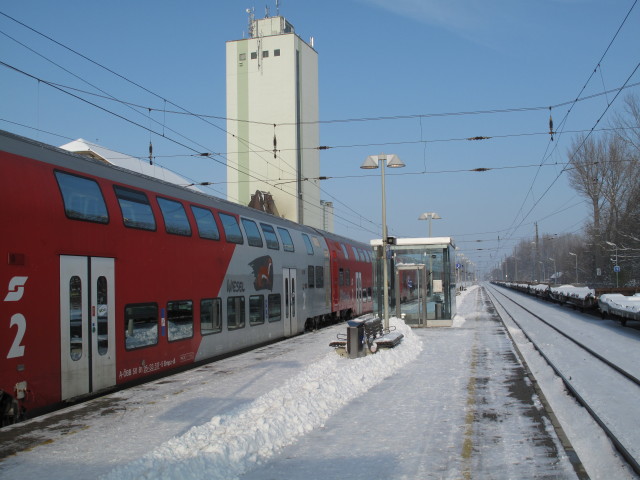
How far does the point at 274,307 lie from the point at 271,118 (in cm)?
4108

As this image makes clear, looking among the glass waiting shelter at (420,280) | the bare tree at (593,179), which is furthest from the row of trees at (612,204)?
the glass waiting shelter at (420,280)

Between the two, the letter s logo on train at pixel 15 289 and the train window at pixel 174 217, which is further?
the train window at pixel 174 217

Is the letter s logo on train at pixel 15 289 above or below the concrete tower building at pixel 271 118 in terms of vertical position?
below

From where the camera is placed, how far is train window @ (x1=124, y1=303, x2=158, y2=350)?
10125 mm

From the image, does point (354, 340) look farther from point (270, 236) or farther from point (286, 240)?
point (286, 240)

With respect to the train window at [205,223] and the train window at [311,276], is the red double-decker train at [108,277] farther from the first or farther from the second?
the train window at [311,276]

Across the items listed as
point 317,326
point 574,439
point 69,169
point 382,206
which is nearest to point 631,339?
point 382,206

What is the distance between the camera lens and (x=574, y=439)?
727 cm

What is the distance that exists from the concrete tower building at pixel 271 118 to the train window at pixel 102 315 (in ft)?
149

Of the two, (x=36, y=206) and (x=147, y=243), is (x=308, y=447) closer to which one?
(x=36, y=206)

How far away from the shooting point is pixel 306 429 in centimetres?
748

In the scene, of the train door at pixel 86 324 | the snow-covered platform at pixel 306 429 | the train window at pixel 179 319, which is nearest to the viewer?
the snow-covered platform at pixel 306 429

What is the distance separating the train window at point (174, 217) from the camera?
11.7 meters

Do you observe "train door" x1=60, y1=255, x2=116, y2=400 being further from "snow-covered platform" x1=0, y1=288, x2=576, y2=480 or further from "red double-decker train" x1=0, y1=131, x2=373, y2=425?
"snow-covered platform" x1=0, y1=288, x2=576, y2=480
